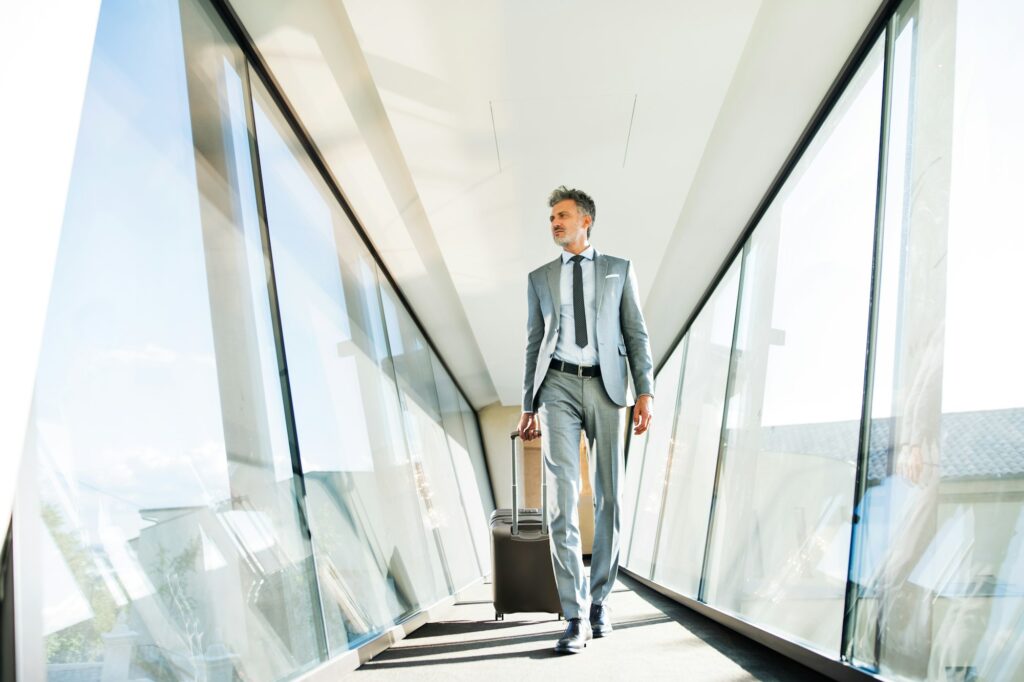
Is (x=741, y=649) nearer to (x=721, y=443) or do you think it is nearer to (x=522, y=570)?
(x=522, y=570)

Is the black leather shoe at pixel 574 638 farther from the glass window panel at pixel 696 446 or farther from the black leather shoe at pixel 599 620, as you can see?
the glass window panel at pixel 696 446

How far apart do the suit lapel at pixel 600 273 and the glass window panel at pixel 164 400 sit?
120 cm

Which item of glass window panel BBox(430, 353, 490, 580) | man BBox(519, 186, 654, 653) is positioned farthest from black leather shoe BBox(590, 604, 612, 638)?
glass window panel BBox(430, 353, 490, 580)

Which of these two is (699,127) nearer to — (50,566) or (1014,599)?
(1014,599)

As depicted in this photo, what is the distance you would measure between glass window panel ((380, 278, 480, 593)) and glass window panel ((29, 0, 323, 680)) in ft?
9.96

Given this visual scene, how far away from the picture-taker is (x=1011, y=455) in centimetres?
152

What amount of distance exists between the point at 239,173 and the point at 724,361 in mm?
3524

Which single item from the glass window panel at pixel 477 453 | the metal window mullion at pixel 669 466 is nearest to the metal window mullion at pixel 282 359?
the metal window mullion at pixel 669 466

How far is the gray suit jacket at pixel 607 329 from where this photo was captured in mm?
2775

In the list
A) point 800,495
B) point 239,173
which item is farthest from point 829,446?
point 239,173

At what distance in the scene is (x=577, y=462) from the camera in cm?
270

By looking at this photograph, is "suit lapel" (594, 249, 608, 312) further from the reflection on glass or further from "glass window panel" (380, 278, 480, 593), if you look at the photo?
"glass window panel" (380, 278, 480, 593)

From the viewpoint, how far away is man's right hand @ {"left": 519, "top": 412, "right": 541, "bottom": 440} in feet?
9.42

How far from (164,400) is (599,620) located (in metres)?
1.77
